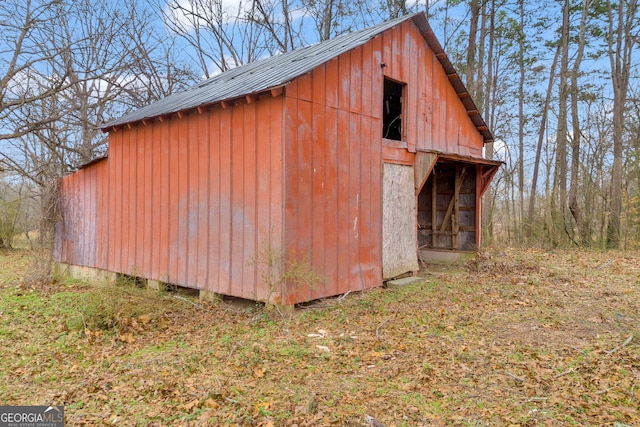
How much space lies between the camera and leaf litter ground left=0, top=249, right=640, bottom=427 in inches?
132

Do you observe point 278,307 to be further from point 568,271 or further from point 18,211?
point 18,211

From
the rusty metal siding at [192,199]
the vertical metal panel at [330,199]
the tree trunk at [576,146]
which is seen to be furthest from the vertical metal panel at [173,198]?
the tree trunk at [576,146]

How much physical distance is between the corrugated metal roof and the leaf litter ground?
3.31 meters

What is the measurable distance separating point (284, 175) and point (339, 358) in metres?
2.62

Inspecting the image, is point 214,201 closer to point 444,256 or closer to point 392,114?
point 392,114

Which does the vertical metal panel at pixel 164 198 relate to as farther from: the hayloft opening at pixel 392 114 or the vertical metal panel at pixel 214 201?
the hayloft opening at pixel 392 114

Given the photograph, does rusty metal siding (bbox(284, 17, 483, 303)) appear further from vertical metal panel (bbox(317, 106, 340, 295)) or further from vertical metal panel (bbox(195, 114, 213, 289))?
vertical metal panel (bbox(195, 114, 213, 289))

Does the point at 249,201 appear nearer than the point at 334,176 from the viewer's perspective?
Yes

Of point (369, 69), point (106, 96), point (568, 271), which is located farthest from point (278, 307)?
point (106, 96)

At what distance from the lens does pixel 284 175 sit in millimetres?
5859

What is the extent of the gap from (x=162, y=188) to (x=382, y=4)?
13.3m

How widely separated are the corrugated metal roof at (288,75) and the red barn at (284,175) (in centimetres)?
5

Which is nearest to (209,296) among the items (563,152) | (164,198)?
(164,198)

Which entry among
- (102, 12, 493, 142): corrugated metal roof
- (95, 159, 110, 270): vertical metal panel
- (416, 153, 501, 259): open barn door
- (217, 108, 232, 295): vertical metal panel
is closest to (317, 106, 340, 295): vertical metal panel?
(102, 12, 493, 142): corrugated metal roof
